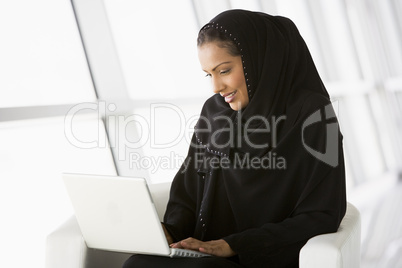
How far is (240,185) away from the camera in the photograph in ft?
6.48

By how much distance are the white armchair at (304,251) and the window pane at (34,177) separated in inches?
24.5

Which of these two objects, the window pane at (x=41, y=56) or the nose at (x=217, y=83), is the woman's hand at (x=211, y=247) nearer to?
the nose at (x=217, y=83)

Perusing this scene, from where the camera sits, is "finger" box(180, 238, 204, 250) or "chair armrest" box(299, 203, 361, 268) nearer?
"chair armrest" box(299, 203, 361, 268)

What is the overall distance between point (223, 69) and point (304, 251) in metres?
0.67

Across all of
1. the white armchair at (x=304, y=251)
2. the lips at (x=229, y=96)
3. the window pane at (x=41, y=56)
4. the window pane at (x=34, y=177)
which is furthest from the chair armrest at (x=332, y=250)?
the window pane at (x=41, y=56)

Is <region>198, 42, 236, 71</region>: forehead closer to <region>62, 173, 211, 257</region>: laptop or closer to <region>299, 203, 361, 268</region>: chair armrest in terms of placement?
<region>62, 173, 211, 257</region>: laptop

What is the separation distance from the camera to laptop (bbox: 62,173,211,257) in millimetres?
1633

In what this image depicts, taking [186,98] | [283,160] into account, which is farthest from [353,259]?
[186,98]

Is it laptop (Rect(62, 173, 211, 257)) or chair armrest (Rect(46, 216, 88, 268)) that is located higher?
laptop (Rect(62, 173, 211, 257))

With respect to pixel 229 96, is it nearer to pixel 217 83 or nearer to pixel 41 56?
pixel 217 83

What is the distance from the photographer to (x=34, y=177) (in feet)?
8.85

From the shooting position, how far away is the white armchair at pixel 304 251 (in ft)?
5.24

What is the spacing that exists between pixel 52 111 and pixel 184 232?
960mm

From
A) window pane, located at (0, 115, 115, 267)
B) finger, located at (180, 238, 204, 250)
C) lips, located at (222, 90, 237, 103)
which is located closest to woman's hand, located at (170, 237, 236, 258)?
finger, located at (180, 238, 204, 250)
